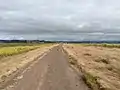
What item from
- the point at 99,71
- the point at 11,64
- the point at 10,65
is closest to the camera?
the point at 99,71

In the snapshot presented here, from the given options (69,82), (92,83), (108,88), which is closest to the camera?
(108,88)

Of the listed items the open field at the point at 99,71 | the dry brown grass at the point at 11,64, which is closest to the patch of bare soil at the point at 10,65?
the dry brown grass at the point at 11,64

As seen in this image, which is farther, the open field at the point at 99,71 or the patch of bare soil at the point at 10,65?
the patch of bare soil at the point at 10,65

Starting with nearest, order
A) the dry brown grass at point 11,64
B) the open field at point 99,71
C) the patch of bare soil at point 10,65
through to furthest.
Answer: the open field at point 99,71, the patch of bare soil at point 10,65, the dry brown grass at point 11,64

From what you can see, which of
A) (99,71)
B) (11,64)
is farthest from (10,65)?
(99,71)

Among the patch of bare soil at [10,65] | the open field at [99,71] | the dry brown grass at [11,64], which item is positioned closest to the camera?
the open field at [99,71]

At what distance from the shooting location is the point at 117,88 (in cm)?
1420

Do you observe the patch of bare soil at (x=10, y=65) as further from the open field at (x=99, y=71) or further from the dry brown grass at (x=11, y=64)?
the open field at (x=99, y=71)

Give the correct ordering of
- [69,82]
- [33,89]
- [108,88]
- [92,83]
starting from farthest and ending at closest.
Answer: [69,82] < [92,83] < [108,88] < [33,89]

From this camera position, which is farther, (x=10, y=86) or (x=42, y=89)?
(x=10, y=86)

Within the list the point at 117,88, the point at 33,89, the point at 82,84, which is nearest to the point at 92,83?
the point at 82,84

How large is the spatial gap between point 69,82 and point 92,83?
1802 millimetres

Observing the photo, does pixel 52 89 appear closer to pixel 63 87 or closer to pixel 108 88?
pixel 63 87

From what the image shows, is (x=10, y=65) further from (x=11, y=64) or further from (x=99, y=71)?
(x=99, y=71)
